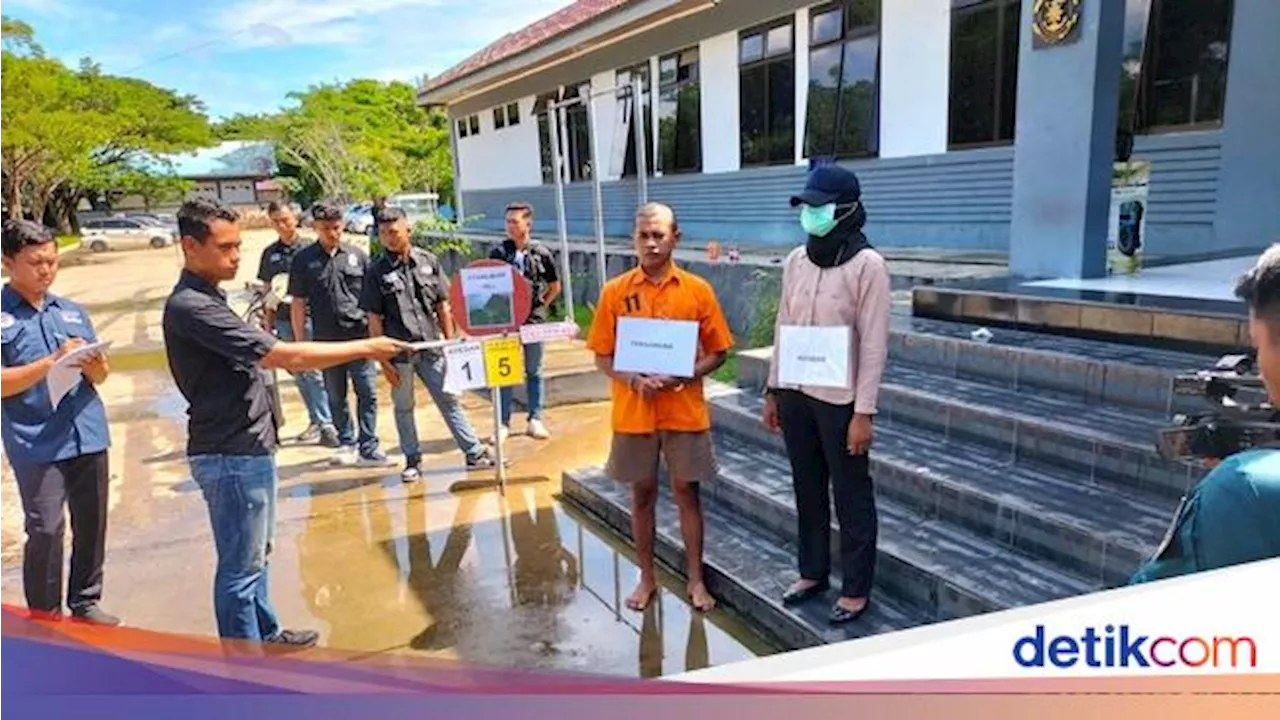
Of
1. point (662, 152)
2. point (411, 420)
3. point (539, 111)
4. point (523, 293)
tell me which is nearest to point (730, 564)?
point (523, 293)

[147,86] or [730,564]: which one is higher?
[147,86]

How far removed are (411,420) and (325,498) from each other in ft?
2.38

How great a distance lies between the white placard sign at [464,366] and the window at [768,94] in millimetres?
7991

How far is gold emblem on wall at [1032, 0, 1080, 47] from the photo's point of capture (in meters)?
5.44

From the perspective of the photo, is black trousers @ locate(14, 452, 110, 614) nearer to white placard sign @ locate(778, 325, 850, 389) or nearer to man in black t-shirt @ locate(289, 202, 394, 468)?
man in black t-shirt @ locate(289, 202, 394, 468)

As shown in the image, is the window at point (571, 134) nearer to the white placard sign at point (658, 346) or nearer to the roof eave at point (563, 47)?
the roof eave at point (563, 47)

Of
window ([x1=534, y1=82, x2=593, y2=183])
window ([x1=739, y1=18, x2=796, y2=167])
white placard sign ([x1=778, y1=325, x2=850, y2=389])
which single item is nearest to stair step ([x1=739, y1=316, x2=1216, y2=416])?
white placard sign ([x1=778, y1=325, x2=850, y2=389])

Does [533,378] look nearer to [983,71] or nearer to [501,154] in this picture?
[983,71]

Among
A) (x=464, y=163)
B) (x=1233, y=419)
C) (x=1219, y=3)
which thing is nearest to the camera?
(x=1233, y=419)

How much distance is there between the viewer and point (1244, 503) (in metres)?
1.16

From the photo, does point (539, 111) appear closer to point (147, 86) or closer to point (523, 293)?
point (523, 293)

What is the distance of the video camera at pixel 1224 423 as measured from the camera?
4.58ft

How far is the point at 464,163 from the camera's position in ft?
81.6

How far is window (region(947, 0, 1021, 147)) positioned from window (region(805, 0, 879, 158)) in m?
1.21
